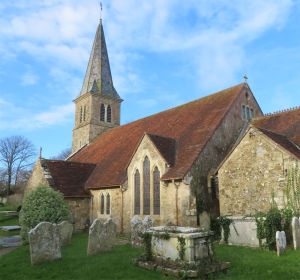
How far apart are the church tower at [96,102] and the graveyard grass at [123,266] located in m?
Answer: 22.8

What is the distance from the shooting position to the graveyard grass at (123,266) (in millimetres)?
8953

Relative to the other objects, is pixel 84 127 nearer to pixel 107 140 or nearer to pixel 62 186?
pixel 107 140

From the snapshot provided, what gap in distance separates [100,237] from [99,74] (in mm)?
27160

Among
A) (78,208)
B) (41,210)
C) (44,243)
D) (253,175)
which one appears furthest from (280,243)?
(78,208)

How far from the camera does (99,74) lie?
37.2m

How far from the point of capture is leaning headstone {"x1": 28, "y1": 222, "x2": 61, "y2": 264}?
11.1 metres

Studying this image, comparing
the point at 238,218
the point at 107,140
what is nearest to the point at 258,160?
the point at 238,218

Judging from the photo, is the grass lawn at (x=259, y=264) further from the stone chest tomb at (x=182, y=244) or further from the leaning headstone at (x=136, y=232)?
the leaning headstone at (x=136, y=232)

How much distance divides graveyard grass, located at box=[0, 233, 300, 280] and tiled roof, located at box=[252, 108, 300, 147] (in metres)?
6.97

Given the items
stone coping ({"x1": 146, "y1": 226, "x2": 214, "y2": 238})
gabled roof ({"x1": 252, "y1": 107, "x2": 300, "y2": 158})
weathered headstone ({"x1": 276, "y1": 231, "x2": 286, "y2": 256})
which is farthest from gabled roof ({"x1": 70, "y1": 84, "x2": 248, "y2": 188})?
stone coping ({"x1": 146, "y1": 226, "x2": 214, "y2": 238})

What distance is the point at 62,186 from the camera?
21.9 m

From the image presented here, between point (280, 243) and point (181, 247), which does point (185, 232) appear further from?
point (280, 243)

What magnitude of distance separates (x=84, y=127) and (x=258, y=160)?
23771mm

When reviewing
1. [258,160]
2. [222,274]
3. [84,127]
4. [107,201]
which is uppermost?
[84,127]
